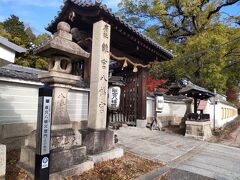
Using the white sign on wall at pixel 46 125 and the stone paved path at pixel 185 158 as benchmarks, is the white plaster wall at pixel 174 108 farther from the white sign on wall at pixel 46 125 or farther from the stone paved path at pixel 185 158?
the white sign on wall at pixel 46 125

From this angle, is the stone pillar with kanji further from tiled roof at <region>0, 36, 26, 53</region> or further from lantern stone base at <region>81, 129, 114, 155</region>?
tiled roof at <region>0, 36, 26, 53</region>

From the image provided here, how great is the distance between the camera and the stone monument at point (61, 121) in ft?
15.5

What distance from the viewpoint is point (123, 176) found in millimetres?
5148

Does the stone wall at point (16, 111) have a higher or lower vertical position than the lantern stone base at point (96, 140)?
higher

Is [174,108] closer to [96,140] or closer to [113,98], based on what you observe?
[113,98]

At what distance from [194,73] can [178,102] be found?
5379mm

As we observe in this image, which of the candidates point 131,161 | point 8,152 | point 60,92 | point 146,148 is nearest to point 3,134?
point 8,152

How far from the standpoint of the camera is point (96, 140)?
5.95 m

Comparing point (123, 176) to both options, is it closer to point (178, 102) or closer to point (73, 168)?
point (73, 168)

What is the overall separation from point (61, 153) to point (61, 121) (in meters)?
0.79

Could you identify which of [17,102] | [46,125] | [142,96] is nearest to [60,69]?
[46,125]

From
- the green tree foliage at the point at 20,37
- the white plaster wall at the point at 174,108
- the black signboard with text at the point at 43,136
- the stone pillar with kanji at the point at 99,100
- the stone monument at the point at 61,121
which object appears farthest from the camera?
the green tree foliage at the point at 20,37

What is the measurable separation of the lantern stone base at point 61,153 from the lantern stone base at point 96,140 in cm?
57

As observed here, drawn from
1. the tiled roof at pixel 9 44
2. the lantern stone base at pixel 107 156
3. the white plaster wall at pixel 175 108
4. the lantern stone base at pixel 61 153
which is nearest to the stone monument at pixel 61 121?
the lantern stone base at pixel 61 153
